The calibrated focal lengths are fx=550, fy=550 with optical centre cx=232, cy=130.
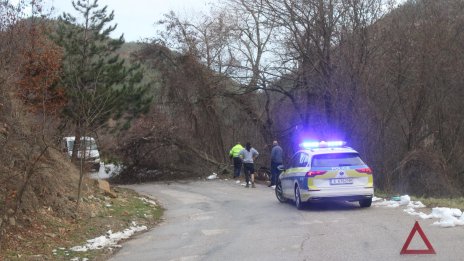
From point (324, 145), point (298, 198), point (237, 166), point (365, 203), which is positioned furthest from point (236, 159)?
point (365, 203)

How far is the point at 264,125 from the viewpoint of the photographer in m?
34.4

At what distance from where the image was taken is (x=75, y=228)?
11.9m

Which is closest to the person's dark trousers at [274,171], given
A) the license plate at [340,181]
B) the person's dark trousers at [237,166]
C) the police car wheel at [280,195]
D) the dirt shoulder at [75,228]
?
the police car wheel at [280,195]

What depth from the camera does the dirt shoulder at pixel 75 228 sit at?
9594mm

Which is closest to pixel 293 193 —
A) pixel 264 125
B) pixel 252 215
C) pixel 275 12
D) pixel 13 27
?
pixel 252 215

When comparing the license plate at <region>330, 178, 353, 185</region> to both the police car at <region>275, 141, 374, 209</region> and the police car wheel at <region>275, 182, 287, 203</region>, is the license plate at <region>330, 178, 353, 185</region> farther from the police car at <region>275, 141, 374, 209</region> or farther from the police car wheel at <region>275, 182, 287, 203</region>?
the police car wheel at <region>275, 182, 287, 203</region>

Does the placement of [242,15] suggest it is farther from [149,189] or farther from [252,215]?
[252,215]

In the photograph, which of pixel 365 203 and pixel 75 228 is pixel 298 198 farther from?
pixel 75 228

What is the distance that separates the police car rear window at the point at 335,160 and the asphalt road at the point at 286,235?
1.21 m

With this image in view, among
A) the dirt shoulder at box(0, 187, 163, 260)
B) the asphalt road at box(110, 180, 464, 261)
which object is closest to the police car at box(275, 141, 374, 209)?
the asphalt road at box(110, 180, 464, 261)

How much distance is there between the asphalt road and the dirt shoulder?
25.0 inches

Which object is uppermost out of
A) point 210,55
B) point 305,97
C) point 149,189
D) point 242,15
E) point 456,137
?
point 242,15

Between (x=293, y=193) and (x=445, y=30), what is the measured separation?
16392mm

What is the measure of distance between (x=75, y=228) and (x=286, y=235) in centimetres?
462
